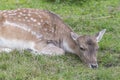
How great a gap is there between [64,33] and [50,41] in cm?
44

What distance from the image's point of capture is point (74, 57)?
9.15 m

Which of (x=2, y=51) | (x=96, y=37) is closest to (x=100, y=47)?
(x=96, y=37)

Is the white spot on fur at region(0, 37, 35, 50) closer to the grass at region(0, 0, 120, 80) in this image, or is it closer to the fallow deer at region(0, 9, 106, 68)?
the fallow deer at region(0, 9, 106, 68)

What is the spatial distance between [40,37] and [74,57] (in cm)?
82

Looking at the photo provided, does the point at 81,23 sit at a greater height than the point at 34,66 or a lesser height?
lesser

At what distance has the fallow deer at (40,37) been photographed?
8.92 meters

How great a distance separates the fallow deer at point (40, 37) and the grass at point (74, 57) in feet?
0.84

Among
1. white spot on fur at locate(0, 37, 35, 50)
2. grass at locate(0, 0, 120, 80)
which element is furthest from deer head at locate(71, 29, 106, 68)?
white spot on fur at locate(0, 37, 35, 50)

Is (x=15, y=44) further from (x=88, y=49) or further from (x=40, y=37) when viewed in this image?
(x=88, y=49)

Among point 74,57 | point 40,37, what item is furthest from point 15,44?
point 74,57

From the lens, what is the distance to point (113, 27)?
10914 mm

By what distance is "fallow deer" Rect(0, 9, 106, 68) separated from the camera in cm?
892

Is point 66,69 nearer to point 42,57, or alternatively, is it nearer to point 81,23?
point 42,57

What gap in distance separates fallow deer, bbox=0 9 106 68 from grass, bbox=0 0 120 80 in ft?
0.84
